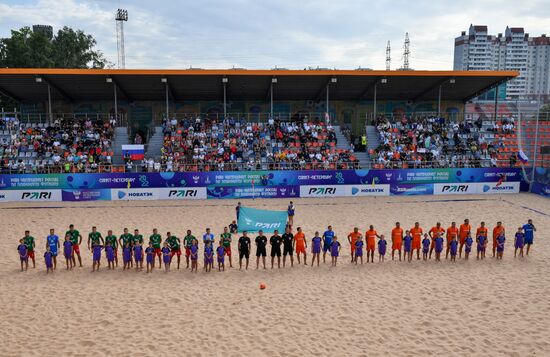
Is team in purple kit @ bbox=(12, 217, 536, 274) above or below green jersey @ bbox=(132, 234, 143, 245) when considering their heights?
below

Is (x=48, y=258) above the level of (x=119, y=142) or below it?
below

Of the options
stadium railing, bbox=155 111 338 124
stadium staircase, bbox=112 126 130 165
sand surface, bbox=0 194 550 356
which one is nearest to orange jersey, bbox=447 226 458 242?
sand surface, bbox=0 194 550 356

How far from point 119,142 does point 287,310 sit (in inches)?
913

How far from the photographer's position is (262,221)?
42.0ft

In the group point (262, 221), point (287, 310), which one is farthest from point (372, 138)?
point (287, 310)

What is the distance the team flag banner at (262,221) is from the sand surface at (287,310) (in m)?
1.35

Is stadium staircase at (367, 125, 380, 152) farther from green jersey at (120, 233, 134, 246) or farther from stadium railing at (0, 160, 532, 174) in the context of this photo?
green jersey at (120, 233, 134, 246)

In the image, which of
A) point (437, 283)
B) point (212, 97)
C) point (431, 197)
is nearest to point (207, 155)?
point (212, 97)

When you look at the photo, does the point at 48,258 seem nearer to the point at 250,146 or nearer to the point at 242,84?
the point at 250,146

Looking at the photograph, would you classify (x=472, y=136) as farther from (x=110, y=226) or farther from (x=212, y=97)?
(x=110, y=226)

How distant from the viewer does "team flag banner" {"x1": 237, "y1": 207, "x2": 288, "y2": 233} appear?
1273cm

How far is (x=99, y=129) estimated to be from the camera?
1139 inches

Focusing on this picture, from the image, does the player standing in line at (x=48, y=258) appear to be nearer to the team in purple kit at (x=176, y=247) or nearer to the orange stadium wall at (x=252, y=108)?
the team in purple kit at (x=176, y=247)

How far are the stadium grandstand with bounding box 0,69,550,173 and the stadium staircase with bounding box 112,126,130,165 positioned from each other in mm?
92
